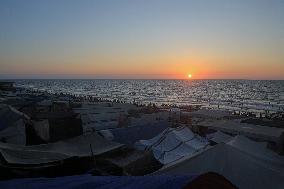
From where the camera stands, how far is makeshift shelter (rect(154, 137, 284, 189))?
8.72m

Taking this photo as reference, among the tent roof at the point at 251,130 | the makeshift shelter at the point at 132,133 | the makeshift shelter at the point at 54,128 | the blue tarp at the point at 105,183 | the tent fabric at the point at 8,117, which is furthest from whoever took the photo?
the tent fabric at the point at 8,117

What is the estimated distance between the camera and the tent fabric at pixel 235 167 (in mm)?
8719

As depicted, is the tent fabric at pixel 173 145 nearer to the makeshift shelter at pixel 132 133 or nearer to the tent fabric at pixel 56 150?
the makeshift shelter at pixel 132 133

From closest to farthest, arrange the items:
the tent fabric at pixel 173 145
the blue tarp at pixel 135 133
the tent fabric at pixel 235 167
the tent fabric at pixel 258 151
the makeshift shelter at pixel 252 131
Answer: the tent fabric at pixel 235 167 < the tent fabric at pixel 258 151 < the tent fabric at pixel 173 145 < the blue tarp at pixel 135 133 < the makeshift shelter at pixel 252 131

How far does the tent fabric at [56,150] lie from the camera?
10.7 meters

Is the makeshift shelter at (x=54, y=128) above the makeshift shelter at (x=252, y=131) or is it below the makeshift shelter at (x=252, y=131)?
above

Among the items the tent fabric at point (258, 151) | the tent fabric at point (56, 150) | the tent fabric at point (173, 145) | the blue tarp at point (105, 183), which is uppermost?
the blue tarp at point (105, 183)

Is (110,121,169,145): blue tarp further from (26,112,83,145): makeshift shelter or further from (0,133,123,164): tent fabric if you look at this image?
(0,133,123,164): tent fabric

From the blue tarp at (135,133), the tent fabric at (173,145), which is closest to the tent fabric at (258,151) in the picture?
the tent fabric at (173,145)

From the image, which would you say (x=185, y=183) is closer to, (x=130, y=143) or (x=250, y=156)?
(x=250, y=156)

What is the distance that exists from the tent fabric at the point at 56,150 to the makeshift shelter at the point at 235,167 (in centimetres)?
378

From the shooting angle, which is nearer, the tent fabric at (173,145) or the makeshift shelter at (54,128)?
the tent fabric at (173,145)

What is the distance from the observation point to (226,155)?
9.27 metres

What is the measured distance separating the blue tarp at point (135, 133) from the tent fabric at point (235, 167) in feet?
22.2
